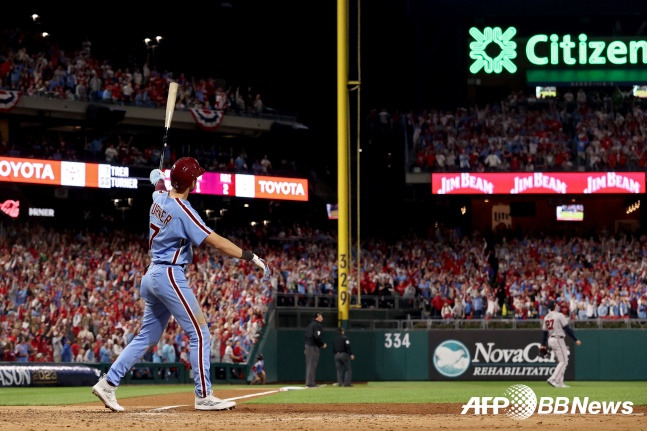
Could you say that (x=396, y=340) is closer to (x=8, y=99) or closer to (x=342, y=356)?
(x=342, y=356)

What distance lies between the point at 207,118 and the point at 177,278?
2664 centimetres

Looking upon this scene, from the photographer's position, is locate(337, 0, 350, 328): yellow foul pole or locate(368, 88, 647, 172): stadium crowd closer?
locate(337, 0, 350, 328): yellow foul pole

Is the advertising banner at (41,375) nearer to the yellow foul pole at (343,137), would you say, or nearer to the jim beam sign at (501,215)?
the yellow foul pole at (343,137)

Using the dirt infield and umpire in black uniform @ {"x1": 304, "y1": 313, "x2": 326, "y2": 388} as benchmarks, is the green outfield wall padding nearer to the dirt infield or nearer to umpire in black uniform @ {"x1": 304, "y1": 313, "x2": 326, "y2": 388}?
A: umpire in black uniform @ {"x1": 304, "y1": 313, "x2": 326, "y2": 388}

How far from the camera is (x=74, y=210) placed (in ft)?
112

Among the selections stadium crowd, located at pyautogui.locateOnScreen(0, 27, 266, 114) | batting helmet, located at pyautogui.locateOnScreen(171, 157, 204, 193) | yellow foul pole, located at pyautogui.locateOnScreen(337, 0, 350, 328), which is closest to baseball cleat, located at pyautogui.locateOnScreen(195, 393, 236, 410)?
batting helmet, located at pyautogui.locateOnScreen(171, 157, 204, 193)

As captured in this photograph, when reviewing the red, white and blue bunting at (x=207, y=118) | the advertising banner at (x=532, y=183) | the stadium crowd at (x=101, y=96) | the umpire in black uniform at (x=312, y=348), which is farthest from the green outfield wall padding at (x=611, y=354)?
the red, white and blue bunting at (x=207, y=118)

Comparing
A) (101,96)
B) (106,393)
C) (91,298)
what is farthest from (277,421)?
(101,96)

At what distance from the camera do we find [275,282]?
2992 centimetres

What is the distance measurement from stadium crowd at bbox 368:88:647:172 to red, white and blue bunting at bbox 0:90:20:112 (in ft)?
43.0

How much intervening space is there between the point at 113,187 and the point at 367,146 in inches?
417

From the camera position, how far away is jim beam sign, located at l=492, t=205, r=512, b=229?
135 feet

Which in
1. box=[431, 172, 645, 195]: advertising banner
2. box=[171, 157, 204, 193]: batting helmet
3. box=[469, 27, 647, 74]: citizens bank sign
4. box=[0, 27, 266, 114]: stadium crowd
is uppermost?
box=[469, 27, 647, 74]: citizens bank sign

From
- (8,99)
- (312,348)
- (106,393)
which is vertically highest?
(8,99)
